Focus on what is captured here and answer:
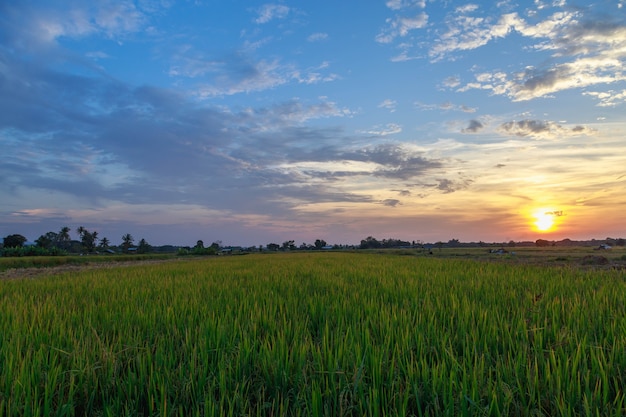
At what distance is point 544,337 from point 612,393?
2.90 ft

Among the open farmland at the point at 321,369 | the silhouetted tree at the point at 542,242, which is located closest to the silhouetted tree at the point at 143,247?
the open farmland at the point at 321,369

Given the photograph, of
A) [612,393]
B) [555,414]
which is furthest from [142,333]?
[612,393]

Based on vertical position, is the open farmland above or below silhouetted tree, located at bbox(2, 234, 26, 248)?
below

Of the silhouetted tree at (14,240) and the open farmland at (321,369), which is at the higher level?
the silhouetted tree at (14,240)

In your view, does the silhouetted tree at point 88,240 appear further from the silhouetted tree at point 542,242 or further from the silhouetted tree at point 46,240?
the silhouetted tree at point 542,242

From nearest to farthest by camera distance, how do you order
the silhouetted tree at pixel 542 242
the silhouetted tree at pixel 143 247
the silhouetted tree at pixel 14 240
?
the silhouetted tree at pixel 14 240 → the silhouetted tree at pixel 143 247 → the silhouetted tree at pixel 542 242

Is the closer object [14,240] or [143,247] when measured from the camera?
[14,240]

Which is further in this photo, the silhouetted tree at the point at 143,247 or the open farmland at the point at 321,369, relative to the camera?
the silhouetted tree at the point at 143,247

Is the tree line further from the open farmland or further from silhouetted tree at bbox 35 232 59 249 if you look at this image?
the open farmland

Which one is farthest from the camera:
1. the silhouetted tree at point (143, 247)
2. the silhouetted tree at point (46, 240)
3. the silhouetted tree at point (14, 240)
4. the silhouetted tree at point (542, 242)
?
the silhouetted tree at point (542, 242)

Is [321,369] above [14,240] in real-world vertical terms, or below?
below

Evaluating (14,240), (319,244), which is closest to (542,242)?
(319,244)

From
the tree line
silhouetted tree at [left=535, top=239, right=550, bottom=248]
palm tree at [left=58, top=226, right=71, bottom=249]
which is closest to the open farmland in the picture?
the tree line

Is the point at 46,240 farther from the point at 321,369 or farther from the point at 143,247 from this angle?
the point at 321,369
